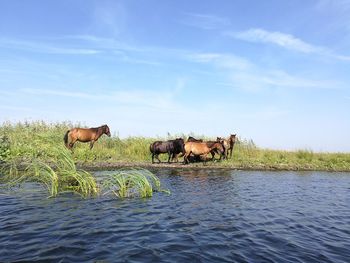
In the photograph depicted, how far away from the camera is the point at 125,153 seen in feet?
88.3

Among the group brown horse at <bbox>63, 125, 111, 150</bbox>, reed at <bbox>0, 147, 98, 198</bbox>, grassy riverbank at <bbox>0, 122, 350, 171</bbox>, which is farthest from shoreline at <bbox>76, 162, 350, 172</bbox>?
reed at <bbox>0, 147, 98, 198</bbox>

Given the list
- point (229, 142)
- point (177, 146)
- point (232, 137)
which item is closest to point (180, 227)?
point (177, 146)

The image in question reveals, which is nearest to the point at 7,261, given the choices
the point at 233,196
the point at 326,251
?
the point at 326,251

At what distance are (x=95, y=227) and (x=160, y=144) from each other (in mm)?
16054

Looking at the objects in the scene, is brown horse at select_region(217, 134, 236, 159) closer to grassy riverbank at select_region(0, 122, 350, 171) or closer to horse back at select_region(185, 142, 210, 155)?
grassy riverbank at select_region(0, 122, 350, 171)

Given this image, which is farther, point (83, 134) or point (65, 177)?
point (83, 134)

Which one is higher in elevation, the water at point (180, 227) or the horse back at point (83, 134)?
the horse back at point (83, 134)

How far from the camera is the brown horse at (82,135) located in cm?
2496

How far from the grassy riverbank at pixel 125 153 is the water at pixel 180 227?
354 inches

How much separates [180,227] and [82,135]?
18.1 meters

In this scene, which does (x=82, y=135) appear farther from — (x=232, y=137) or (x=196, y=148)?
(x=232, y=137)

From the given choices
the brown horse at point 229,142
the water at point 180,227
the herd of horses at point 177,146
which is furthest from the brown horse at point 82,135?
the water at point 180,227

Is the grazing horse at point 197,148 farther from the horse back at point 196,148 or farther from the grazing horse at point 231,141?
the grazing horse at point 231,141

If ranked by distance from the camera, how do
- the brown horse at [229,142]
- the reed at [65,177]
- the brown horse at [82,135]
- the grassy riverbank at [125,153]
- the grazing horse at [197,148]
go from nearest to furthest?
the reed at [65,177] → the grassy riverbank at [125,153] → the grazing horse at [197,148] → the brown horse at [82,135] → the brown horse at [229,142]
